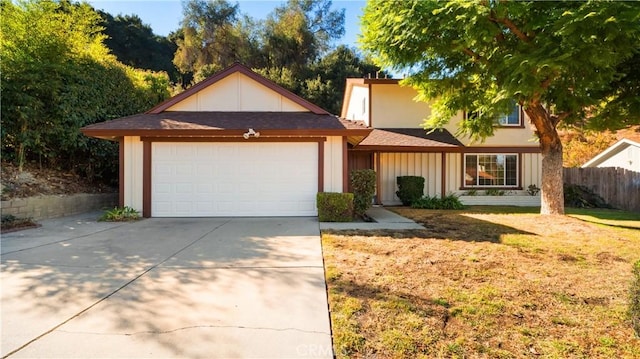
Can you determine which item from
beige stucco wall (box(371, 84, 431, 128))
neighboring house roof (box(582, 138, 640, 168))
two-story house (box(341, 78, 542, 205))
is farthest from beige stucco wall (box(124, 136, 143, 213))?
neighboring house roof (box(582, 138, 640, 168))

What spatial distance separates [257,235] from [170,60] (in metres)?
30.6

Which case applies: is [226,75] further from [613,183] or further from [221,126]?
[613,183]

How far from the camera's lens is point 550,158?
9.88m

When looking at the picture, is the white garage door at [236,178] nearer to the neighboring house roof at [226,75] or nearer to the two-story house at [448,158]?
the neighboring house roof at [226,75]

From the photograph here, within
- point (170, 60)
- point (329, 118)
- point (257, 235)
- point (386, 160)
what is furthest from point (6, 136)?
point (170, 60)

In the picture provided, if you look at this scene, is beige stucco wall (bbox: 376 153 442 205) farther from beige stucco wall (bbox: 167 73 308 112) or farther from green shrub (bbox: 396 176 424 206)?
beige stucco wall (bbox: 167 73 308 112)

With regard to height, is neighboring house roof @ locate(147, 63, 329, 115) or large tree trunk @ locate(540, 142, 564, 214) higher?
neighboring house roof @ locate(147, 63, 329, 115)

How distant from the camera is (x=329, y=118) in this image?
1025 centimetres

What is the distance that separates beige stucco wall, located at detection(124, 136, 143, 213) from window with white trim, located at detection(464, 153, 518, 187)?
12517mm

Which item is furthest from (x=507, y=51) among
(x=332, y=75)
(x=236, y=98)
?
(x=332, y=75)

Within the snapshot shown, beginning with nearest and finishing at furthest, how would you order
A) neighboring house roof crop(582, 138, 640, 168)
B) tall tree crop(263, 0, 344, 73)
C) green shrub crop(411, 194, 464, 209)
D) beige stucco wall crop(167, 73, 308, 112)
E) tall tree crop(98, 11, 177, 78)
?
beige stucco wall crop(167, 73, 308, 112) < green shrub crop(411, 194, 464, 209) < neighboring house roof crop(582, 138, 640, 168) < tall tree crop(263, 0, 344, 73) < tall tree crop(98, 11, 177, 78)

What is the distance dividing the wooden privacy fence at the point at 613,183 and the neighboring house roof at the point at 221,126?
12.1 m

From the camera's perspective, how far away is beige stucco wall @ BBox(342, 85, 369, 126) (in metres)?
14.9

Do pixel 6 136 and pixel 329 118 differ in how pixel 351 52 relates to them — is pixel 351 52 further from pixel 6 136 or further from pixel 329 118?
pixel 6 136
